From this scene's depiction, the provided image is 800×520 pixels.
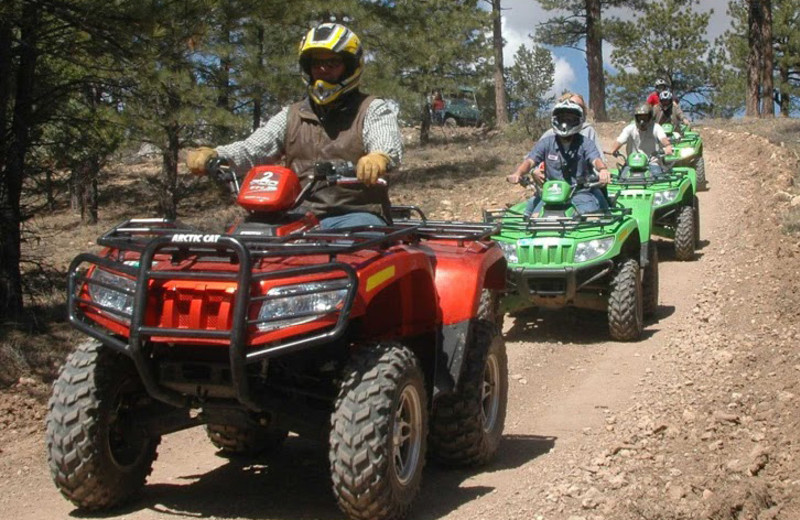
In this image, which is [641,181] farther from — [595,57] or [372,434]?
[595,57]

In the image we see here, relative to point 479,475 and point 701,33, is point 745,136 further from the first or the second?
point 701,33

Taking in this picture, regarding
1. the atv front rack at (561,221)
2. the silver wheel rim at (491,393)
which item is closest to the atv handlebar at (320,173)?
the silver wheel rim at (491,393)

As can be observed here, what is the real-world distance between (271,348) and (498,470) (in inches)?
81.0

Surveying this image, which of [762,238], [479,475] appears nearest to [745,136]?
[762,238]

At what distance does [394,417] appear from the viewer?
4602mm

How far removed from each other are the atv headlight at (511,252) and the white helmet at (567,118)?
67.6 inches

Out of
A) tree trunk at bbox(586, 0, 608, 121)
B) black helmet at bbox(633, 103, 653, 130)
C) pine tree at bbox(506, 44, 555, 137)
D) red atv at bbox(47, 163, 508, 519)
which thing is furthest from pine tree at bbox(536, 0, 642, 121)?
red atv at bbox(47, 163, 508, 519)

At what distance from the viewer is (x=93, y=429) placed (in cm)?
472

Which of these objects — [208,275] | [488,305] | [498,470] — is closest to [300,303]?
[208,275]

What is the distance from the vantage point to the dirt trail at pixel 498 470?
5137mm

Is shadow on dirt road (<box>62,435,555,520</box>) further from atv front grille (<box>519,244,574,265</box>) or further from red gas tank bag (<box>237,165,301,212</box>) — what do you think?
atv front grille (<box>519,244,574,265</box>)

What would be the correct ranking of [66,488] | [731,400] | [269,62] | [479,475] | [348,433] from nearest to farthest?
[348,433], [66,488], [479,475], [731,400], [269,62]

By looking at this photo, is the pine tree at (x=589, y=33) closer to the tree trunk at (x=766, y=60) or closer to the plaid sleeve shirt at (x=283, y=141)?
the tree trunk at (x=766, y=60)

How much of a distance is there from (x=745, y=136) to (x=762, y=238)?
12.7 metres
